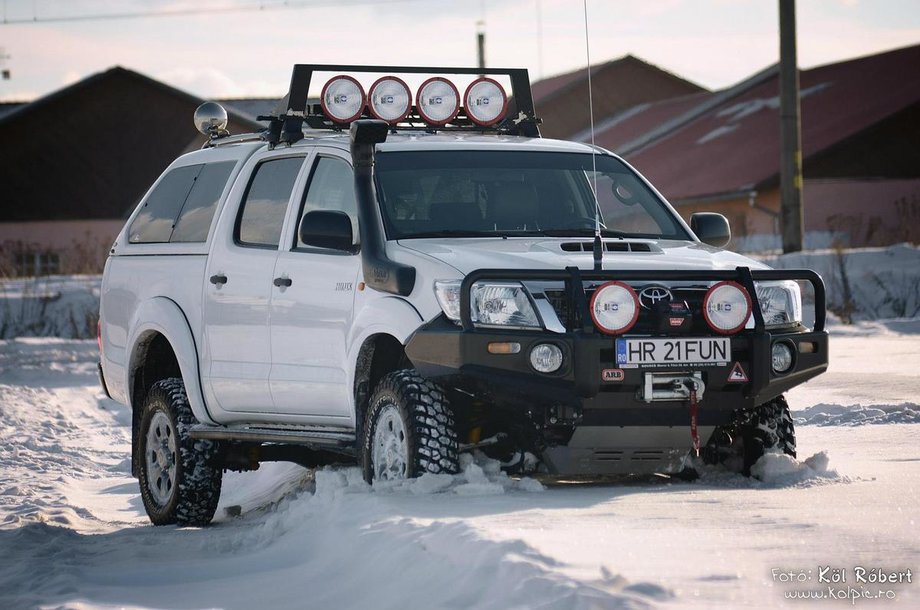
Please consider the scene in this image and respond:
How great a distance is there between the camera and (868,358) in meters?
16.0

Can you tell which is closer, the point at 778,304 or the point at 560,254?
the point at 560,254

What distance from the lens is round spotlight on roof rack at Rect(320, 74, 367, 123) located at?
8.70 meters

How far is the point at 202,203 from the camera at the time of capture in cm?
928

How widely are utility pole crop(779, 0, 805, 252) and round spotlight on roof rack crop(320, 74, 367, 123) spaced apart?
14531 millimetres

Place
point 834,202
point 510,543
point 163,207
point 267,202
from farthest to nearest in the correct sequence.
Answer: point 834,202 → point 163,207 → point 267,202 → point 510,543

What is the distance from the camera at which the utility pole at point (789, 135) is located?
73.9ft

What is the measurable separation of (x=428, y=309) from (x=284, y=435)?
141 cm

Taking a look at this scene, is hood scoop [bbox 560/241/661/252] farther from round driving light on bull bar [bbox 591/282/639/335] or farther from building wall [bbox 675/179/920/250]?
building wall [bbox 675/179/920/250]

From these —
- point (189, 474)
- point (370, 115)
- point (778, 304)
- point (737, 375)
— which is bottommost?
point (189, 474)

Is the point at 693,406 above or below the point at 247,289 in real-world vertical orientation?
below

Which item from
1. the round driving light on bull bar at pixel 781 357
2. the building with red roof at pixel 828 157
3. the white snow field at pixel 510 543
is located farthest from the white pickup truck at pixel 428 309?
the building with red roof at pixel 828 157

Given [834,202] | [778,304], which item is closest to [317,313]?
[778,304]

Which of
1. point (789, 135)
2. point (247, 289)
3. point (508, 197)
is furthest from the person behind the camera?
point (789, 135)

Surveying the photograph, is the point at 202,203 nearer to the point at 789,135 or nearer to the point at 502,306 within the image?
the point at 502,306
